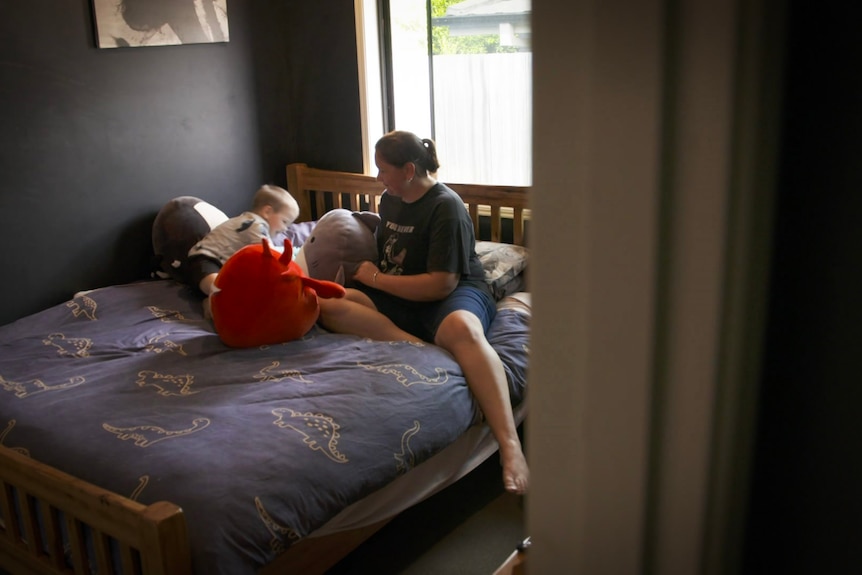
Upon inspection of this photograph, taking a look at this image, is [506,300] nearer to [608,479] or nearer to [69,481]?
[69,481]

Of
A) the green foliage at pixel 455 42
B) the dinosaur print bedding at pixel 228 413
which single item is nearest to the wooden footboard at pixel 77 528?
the dinosaur print bedding at pixel 228 413

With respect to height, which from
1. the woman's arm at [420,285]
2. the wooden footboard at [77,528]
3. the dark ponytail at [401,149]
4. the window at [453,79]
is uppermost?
the window at [453,79]

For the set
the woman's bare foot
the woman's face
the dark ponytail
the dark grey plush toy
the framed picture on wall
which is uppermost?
the framed picture on wall

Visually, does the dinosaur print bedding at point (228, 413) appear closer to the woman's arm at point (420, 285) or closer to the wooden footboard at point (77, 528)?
the wooden footboard at point (77, 528)

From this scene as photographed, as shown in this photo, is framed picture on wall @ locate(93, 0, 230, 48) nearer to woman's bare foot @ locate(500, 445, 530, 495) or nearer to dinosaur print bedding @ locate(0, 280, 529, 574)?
dinosaur print bedding @ locate(0, 280, 529, 574)

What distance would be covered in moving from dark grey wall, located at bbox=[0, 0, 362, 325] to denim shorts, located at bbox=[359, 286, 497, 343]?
4.06 feet

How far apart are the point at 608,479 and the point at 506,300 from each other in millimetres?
2591

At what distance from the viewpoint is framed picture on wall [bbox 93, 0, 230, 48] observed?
3.19 m

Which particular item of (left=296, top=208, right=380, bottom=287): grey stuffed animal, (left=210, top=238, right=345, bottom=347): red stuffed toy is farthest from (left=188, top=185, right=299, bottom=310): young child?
(left=210, top=238, right=345, bottom=347): red stuffed toy

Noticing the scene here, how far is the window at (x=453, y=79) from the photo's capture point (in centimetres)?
335

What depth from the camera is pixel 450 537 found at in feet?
8.22

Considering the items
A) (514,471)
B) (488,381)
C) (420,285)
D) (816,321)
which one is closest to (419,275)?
(420,285)

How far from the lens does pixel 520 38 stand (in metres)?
3.33

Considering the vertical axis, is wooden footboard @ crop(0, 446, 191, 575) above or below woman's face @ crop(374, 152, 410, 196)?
below
